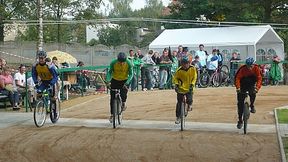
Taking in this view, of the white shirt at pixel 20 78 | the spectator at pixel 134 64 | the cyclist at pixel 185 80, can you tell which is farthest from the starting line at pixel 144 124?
the spectator at pixel 134 64

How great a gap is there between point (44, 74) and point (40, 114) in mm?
1037

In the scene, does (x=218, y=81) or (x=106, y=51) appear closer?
(x=218, y=81)

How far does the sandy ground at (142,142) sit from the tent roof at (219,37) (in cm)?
1364

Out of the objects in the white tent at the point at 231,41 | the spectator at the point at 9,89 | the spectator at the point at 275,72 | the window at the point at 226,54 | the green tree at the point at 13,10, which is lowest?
the spectator at the point at 9,89

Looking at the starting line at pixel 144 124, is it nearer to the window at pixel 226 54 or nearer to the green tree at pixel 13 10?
the window at pixel 226 54

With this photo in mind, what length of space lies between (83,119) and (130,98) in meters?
4.69

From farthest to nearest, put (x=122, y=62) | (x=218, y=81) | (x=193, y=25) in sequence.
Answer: (x=193, y=25), (x=218, y=81), (x=122, y=62)

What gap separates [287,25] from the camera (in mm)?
47781

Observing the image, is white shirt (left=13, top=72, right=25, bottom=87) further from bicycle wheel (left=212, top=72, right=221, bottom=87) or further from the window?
the window

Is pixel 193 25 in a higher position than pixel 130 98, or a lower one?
higher

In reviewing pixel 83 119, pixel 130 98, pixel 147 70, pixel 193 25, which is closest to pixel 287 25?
pixel 193 25

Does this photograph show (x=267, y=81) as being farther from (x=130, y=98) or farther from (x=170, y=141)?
(x=170, y=141)

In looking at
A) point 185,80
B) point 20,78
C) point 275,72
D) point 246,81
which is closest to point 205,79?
point 275,72

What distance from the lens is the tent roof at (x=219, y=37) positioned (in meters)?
30.8
